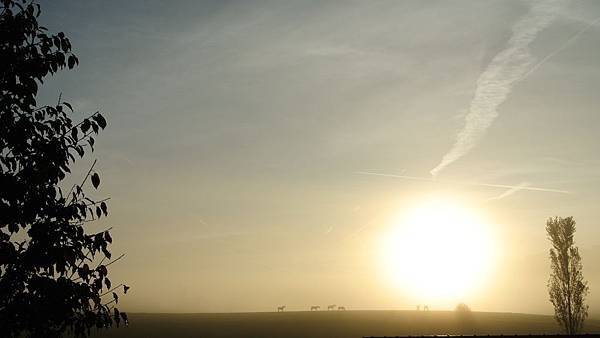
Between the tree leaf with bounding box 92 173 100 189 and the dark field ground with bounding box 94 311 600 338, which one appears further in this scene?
the dark field ground with bounding box 94 311 600 338

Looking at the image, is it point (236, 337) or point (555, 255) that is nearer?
point (555, 255)

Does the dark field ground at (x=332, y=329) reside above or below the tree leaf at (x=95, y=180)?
below

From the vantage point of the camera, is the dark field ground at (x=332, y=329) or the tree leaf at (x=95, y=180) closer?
the tree leaf at (x=95, y=180)

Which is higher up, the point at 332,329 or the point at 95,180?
the point at 95,180

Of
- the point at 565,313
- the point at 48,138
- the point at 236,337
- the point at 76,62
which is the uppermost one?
the point at 76,62

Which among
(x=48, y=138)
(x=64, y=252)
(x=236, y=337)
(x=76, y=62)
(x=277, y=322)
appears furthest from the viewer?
(x=277, y=322)

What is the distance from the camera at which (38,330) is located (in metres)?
7.97

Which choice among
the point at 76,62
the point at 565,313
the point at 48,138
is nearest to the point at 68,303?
the point at 48,138

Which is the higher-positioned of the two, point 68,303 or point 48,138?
point 48,138

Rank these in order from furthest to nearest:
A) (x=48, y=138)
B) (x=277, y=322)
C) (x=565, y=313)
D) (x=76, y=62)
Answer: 1. (x=277, y=322)
2. (x=565, y=313)
3. (x=76, y=62)
4. (x=48, y=138)

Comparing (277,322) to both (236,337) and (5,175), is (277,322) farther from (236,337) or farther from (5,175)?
(5,175)

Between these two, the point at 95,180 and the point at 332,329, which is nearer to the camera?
the point at 95,180

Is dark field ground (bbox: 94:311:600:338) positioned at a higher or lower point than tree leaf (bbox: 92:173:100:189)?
lower

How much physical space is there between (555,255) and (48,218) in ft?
232
